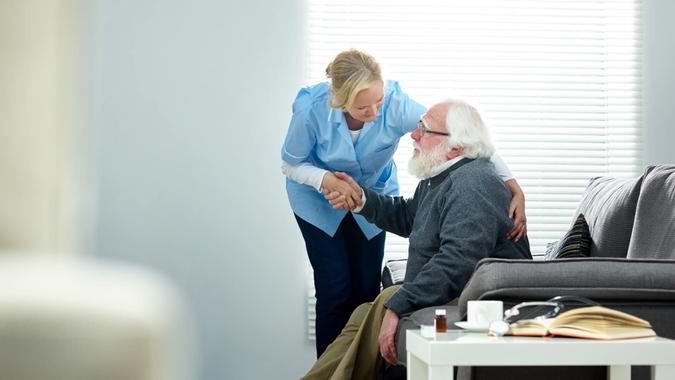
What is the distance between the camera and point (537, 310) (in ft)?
6.35

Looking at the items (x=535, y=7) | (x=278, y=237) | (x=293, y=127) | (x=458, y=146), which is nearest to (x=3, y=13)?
(x=458, y=146)

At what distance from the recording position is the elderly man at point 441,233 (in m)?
2.52

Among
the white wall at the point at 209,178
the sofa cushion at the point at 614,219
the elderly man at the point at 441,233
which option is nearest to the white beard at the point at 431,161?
the elderly man at the point at 441,233

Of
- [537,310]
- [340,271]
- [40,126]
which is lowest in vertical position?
[340,271]

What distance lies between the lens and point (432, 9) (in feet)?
15.4

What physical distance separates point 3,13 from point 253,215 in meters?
4.42

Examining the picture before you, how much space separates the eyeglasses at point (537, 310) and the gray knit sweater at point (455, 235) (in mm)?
546

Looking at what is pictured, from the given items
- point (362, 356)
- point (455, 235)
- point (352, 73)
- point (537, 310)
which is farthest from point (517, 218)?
point (352, 73)

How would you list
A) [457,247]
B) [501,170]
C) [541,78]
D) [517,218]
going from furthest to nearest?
[541,78] < [501,170] < [517,218] < [457,247]

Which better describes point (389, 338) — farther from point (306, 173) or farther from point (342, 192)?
point (306, 173)

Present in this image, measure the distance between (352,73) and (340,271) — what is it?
74 cm

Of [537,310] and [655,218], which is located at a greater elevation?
[655,218]

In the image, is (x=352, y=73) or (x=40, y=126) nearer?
(x=40, y=126)

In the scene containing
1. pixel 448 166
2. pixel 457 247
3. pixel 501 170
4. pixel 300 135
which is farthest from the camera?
pixel 300 135
